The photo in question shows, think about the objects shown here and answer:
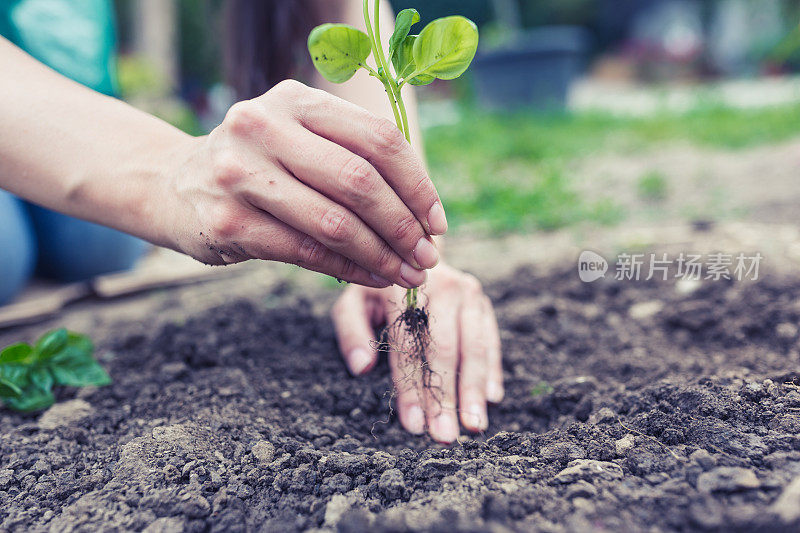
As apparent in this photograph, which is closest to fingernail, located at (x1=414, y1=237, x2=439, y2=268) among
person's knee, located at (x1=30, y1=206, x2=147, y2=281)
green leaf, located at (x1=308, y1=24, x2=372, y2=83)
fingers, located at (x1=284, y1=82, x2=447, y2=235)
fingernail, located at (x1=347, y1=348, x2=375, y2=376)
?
fingers, located at (x1=284, y1=82, x2=447, y2=235)

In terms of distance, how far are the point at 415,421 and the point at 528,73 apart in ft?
21.3

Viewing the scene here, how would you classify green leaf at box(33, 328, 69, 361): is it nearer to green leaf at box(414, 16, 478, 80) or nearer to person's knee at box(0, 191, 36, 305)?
person's knee at box(0, 191, 36, 305)

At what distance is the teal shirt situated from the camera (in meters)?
Answer: 2.12

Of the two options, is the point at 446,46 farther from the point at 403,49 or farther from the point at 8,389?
the point at 8,389

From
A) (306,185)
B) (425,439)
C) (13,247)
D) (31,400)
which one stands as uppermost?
(306,185)

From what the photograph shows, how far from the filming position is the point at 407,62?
1.02 m

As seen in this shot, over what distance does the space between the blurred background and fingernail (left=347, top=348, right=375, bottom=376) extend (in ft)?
4.95

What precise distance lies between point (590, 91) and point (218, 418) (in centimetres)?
1138

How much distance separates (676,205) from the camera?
2891mm

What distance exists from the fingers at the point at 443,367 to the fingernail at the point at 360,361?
0.17 meters

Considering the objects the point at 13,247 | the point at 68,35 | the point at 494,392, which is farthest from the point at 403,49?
the point at 68,35

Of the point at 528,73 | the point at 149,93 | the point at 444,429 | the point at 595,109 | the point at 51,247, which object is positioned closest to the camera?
the point at 444,429

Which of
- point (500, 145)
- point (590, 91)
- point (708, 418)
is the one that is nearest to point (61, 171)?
point (708, 418)

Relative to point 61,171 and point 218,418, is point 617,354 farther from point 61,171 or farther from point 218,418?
point 61,171
